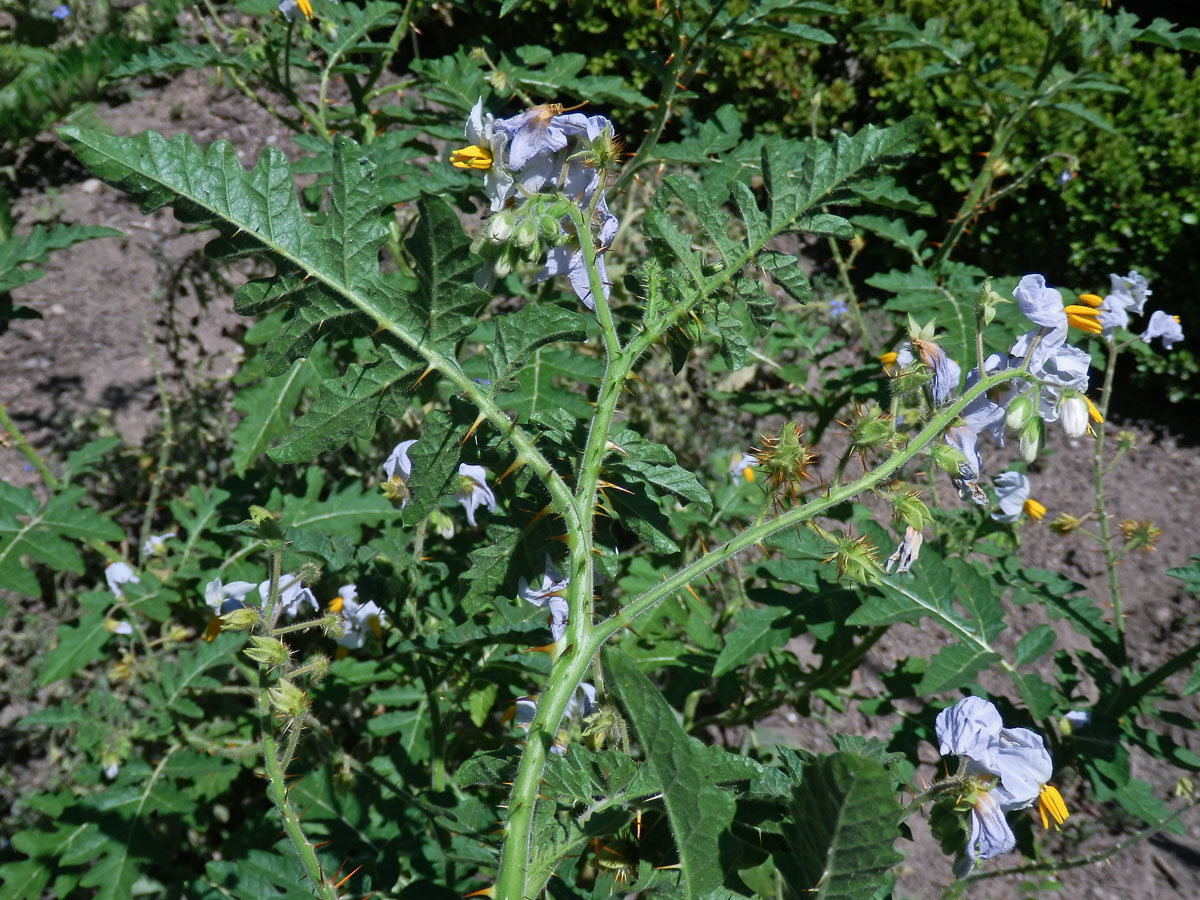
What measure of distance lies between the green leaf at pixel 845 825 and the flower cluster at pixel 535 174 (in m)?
0.67

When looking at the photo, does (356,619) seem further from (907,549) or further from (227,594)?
(907,549)

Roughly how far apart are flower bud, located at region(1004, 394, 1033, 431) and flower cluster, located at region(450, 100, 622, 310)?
0.61 metres

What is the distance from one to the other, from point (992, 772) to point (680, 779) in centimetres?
53

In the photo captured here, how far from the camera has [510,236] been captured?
1.07 metres

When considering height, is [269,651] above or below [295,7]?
below

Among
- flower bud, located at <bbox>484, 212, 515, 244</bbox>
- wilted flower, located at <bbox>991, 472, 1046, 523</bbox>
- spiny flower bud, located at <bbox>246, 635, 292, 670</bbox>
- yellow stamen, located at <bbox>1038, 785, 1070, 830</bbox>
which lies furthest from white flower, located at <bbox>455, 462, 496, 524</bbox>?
wilted flower, located at <bbox>991, 472, 1046, 523</bbox>

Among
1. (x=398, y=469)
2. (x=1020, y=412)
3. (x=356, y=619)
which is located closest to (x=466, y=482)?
(x=398, y=469)

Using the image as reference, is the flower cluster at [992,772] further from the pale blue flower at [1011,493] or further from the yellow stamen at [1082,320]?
the pale blue flower at [1011,493]

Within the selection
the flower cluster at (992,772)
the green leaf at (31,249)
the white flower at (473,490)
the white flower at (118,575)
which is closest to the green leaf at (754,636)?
the white flower at (473,490)

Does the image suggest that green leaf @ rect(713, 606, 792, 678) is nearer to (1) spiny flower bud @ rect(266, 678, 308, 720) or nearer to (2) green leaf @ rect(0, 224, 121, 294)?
(1) spiny flower bud @ rect(266, 678, 308, 720)

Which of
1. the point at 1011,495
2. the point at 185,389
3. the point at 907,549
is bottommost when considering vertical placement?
the point at 185,389

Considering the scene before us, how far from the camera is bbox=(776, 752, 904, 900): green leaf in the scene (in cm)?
82

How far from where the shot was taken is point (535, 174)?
114 centimetres

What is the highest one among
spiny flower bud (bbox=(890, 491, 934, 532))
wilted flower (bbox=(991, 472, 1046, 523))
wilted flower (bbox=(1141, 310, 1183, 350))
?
spiny flower bud (bbox=(890, 491, 934, 532))
